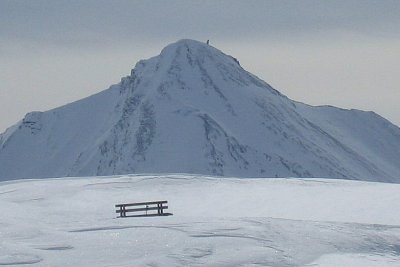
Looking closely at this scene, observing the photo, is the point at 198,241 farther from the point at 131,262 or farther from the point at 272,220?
the point at 272,220

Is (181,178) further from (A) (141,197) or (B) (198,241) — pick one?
(B) (198,241)

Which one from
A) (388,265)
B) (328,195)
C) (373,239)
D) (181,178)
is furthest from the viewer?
(181,178)

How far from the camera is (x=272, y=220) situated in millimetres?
32812

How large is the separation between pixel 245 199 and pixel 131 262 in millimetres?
18902

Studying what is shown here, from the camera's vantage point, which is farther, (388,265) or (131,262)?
(388,265)

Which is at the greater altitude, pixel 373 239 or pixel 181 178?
pixel 181 178

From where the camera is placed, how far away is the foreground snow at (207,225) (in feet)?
84.4

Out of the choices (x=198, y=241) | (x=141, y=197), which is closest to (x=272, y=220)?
(x=198, y=241)

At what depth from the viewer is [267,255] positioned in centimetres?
2623

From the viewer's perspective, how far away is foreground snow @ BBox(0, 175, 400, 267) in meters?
25.7

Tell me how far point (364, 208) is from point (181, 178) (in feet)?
48.5

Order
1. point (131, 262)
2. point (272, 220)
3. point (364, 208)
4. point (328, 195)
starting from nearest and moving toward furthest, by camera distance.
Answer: point (131, 262), point (272, 220), point (364, 208), point (328, 195)

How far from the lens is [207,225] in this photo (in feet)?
101

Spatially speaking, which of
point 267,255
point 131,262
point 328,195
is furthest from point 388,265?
point 328,195
